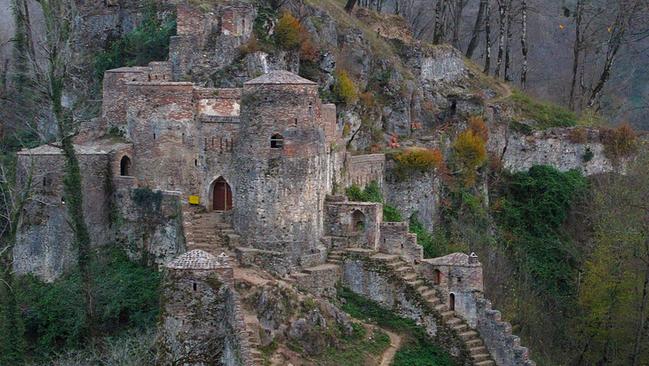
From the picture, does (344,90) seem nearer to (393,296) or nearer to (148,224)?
(393,296)

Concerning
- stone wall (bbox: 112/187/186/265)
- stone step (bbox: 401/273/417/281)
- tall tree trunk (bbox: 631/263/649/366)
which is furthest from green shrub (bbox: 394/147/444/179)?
stone wall (bbox: 112/187/186/265)

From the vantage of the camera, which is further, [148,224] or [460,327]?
[148,224]

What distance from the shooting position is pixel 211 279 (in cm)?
2534

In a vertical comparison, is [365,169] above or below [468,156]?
below

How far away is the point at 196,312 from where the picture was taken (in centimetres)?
2522

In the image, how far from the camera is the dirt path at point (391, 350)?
27359mm

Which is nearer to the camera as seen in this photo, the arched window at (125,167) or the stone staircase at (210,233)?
the stone staircase at (210,233)

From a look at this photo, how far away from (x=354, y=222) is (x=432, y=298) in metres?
3.10

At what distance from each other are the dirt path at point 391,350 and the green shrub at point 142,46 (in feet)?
43.6

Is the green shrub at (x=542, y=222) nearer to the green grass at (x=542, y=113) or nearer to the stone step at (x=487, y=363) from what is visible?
the green grass at (x=542, y=113)

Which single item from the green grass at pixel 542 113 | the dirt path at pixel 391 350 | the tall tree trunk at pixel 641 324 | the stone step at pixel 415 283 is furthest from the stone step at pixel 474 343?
the green grass at pixel 542 113

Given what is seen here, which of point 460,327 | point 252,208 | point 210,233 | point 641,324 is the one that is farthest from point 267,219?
point 641,324

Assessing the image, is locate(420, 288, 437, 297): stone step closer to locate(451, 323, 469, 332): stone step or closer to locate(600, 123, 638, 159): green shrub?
locate(451, 323, 469, 332): stone step

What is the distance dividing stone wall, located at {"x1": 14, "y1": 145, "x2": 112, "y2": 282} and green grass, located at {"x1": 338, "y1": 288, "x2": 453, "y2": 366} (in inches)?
286
